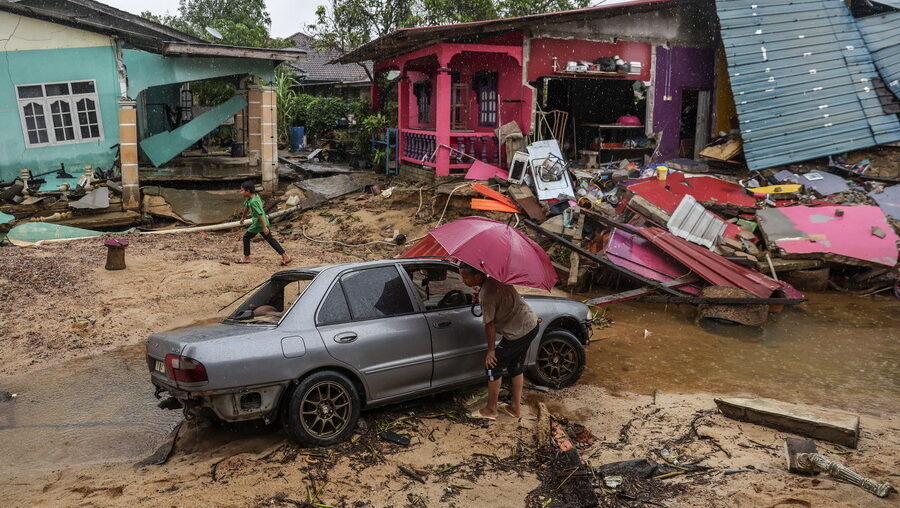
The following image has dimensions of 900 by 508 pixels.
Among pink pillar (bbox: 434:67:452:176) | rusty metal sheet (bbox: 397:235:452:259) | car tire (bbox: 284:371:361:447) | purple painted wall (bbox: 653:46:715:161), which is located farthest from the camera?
purple painted wall (bbox: 653:46:715:161)

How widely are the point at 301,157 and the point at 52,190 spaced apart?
8849mm

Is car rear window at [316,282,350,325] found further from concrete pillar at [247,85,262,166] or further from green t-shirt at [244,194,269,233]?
concrete pillar at [247,85,262,166]

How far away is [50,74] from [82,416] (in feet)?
42.3

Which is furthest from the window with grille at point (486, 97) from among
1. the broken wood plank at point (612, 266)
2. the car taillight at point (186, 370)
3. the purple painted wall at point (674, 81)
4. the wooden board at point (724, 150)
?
the car taillight at point (186, 370)

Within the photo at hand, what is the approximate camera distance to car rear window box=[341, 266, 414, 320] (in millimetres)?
5523

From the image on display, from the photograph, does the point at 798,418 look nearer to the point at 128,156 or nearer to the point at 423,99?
the point at 128,156

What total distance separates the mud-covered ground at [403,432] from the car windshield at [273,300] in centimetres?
92

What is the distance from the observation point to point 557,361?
264 inches

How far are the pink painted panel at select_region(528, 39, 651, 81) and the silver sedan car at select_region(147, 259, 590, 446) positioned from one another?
10.5 m

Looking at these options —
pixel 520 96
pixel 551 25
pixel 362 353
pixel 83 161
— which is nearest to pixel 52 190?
pixel 83 161

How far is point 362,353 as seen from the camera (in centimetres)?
532

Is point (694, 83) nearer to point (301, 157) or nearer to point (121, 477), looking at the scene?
point (301, 157)

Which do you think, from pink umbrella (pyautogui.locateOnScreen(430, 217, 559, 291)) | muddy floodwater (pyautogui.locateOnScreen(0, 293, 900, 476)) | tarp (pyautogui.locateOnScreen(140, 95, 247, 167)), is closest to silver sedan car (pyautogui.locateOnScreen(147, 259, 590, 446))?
pink umbrella (pyautogui.locateOnScreen(430, 217, 559, 291))

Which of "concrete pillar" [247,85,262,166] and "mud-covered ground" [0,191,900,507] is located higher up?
"concrete pillar" [247,85,262,166]
